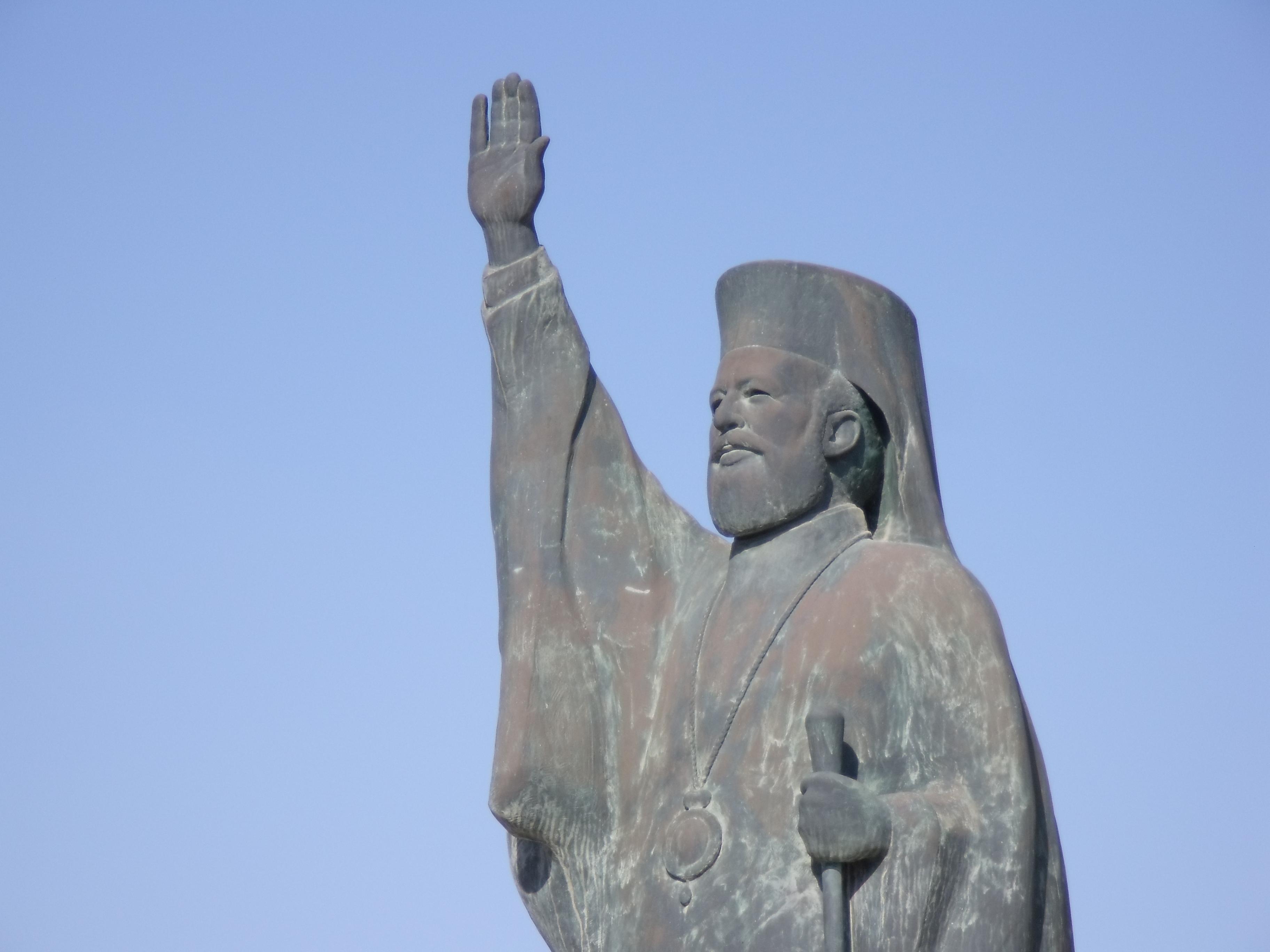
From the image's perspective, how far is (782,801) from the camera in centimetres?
666

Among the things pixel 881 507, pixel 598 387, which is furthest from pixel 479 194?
pixel 881 507

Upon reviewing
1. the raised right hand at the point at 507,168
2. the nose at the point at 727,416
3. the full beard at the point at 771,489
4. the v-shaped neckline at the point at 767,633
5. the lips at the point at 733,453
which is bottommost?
the v-shaped neckline at the point at 767,633

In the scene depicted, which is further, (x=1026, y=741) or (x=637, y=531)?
(x=637, y=531)

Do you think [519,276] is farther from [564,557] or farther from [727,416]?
[564,557]

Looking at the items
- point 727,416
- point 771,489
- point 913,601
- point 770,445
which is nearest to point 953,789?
point 913,601

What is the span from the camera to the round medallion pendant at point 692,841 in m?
6.70

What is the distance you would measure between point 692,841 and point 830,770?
60 centimetres

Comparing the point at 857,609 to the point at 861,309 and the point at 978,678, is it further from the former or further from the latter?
the point at 861,309

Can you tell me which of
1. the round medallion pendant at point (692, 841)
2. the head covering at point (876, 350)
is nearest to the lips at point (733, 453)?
the head covering at point (876, 350)

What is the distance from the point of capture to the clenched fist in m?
6.34

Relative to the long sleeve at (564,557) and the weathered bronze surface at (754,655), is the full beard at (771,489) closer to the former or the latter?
the weathered bronze surface at (754,655)

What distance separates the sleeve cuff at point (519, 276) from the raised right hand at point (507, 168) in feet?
0.10

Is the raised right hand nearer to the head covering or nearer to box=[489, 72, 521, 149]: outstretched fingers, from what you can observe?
box=[489, 72, 521, 149]: outstretched fingers

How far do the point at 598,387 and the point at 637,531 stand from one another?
562 mm
